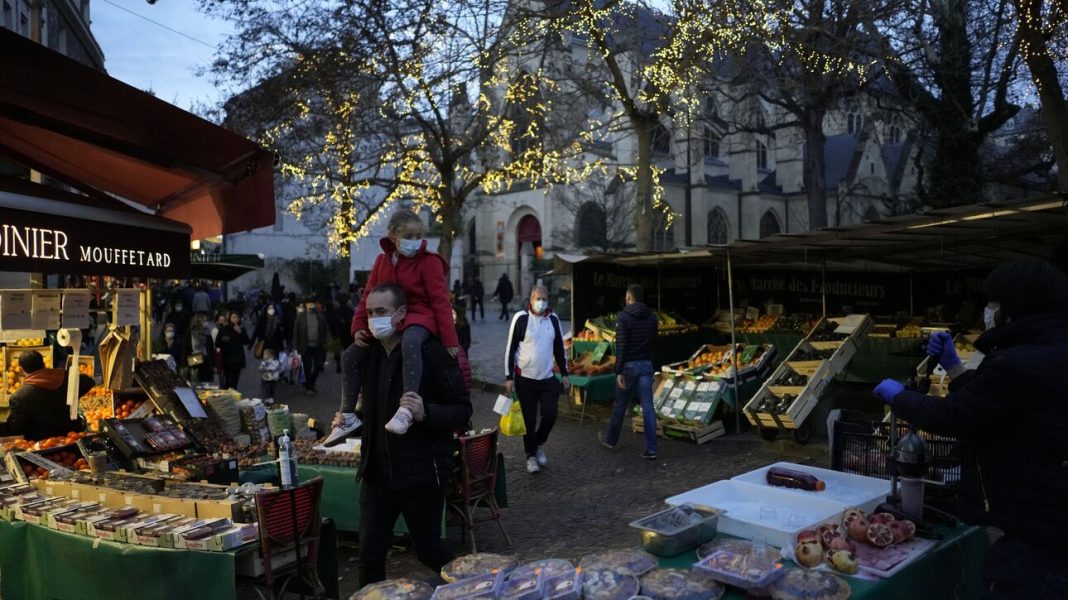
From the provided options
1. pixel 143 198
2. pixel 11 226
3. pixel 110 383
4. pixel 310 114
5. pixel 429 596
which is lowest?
pixel 429 596

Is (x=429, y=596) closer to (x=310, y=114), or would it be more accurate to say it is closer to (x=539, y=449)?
(x=539, y=449)

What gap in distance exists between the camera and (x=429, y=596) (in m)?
2.70

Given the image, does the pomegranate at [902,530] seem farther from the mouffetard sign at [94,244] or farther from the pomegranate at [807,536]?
the mouffetard sign at [94,244]

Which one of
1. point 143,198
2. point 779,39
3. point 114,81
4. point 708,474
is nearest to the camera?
point 114,81

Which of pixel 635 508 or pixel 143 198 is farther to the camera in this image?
pixel 635 508

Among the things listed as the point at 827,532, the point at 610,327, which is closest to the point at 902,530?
the point at 827,532

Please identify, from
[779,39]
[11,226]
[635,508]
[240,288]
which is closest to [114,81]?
[11,226]

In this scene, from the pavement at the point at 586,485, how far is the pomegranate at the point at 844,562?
2.58 m

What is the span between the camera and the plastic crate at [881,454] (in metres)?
3.80

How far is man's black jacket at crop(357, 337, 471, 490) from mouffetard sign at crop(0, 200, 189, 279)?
1762 millimetres

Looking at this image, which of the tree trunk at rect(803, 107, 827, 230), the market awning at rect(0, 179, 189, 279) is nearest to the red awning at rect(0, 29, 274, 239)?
the market awning at rect(0, 179, 189, 279)

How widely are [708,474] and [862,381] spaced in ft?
21.4

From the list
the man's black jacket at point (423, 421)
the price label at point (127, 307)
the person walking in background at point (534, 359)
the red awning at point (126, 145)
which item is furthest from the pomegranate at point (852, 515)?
the price label at point (127, 307)

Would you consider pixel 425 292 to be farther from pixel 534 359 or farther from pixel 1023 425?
pixel 534 359
